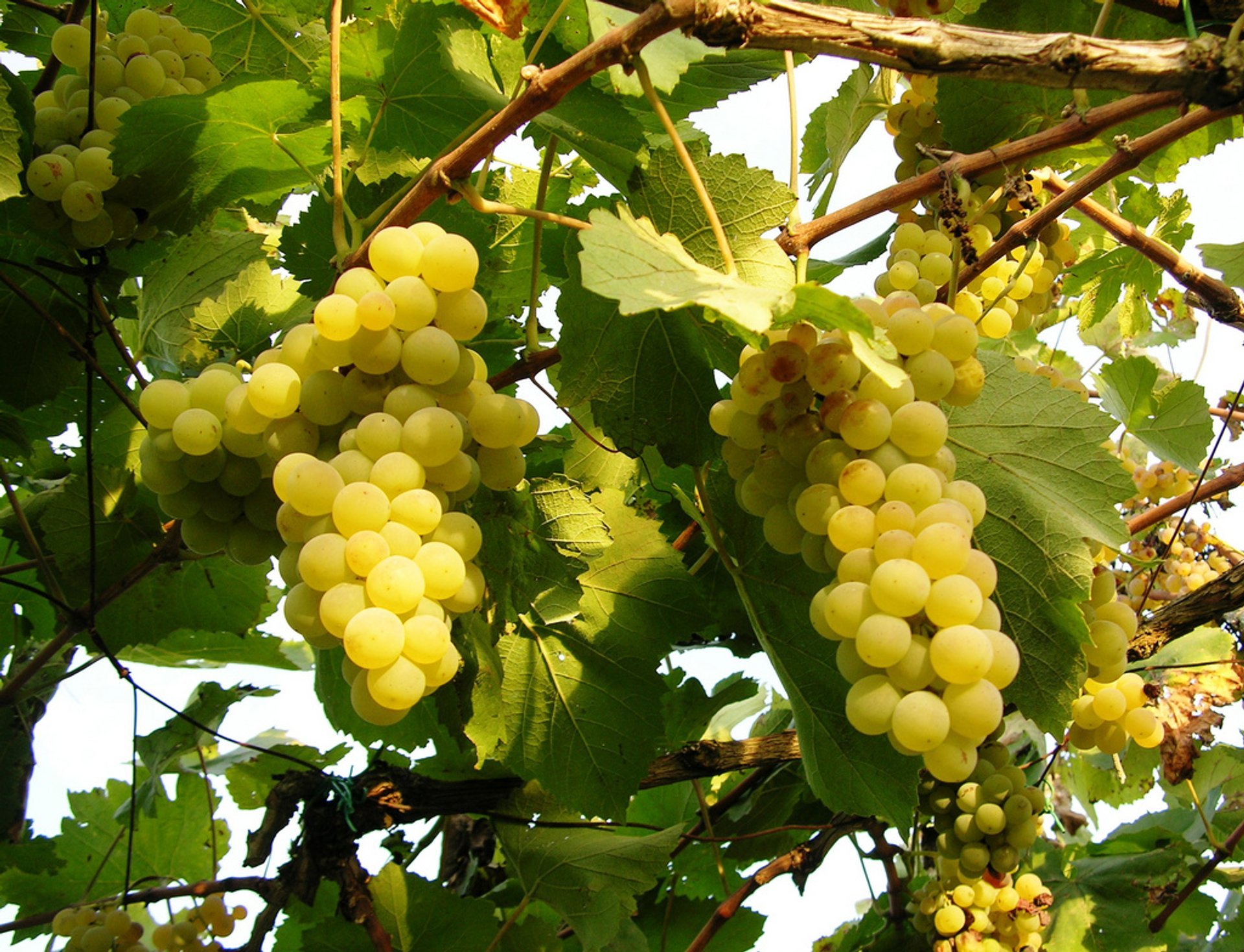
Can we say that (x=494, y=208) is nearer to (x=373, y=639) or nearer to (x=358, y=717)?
(x=373, y=639)

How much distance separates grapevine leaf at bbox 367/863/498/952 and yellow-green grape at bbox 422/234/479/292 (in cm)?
93

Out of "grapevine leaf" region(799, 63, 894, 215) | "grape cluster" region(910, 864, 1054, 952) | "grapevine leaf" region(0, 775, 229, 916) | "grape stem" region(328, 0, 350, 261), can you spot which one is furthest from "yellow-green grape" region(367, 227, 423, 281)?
"grapevine leaf" region(0, 775, 229, 916)

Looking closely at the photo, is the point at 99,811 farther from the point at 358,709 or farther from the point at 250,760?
the point at 358,709

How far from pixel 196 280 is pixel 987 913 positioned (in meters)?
1.54

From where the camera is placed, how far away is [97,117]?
4.68 feet

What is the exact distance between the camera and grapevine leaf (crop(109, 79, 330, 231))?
123 centimetres

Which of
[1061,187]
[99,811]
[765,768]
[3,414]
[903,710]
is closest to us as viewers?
[903,710]

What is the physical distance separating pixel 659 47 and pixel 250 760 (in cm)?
177

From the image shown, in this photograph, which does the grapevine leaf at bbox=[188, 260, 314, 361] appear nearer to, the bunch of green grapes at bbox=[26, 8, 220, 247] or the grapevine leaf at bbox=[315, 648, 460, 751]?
the bunch of green grapes at bbox=[26, 8, 220, 247]

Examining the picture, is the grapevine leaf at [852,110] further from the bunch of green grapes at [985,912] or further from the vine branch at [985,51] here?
the bunch of green grapes at [985,912]

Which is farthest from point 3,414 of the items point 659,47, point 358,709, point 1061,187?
point 1061,187

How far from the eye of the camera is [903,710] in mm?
827

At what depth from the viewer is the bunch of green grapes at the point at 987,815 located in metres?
1.50

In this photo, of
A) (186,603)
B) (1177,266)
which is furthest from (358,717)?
(1177,266)
